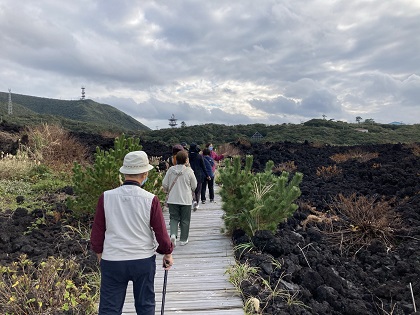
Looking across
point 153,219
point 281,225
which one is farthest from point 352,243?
point 153,219

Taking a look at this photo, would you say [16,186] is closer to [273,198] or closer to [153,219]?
[273,198]

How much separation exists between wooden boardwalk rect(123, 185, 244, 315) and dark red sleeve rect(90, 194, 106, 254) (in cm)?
126

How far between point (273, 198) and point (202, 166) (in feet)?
9.68

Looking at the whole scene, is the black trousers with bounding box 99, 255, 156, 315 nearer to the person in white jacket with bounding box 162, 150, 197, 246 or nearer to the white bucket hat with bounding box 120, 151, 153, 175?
the white bucket hat with bounding box 120, 151, 153, 175

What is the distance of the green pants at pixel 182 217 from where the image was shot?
648 centimetres

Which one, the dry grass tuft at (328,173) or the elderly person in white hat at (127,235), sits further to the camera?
the dry grass tuft at (328,173)

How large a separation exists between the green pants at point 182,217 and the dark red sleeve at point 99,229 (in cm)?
311

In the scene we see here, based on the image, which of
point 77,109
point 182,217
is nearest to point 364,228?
point 182,217

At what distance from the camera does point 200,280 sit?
5070 mm

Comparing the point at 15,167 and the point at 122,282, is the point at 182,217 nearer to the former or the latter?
the point at 122,282

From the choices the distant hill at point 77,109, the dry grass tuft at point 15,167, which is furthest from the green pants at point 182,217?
the distant hill at point 77,109

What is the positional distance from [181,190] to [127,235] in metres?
3.16

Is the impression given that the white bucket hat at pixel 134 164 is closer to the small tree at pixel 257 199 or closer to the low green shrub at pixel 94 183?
the small tree at pixel 257 199

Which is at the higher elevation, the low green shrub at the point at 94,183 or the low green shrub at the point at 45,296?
the low green shrub at the point at 94,183
